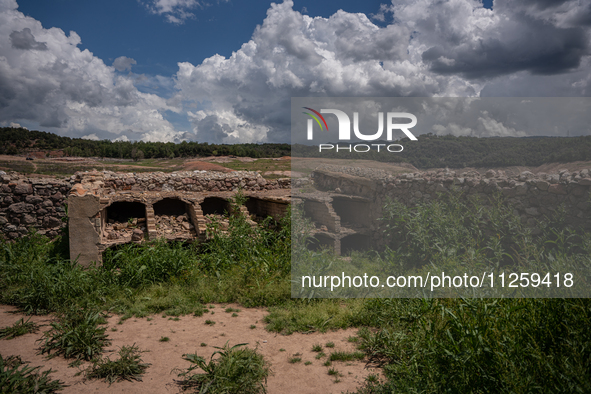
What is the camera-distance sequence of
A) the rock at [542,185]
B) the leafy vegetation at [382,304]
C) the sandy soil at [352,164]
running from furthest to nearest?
the sandy soil at [352,164] → the rock at [542,185] → the leafy vegetation at [382,304]

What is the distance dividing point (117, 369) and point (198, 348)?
0.85 meters

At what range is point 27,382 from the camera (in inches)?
107

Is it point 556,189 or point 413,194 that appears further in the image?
point 413,194

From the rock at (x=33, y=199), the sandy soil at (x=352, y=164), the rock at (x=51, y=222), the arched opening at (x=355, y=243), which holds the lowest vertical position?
the arched opening at (x=355, y=243)

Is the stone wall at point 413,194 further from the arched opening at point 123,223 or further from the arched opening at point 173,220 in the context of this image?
the arched opening at point 123,223

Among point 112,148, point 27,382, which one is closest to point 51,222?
point 27,382

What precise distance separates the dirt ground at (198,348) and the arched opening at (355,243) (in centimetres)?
501

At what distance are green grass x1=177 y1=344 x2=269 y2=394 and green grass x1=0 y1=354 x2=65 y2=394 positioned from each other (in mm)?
1051

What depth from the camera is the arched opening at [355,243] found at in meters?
9.37

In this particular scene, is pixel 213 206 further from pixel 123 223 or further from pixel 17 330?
pixel 17 330

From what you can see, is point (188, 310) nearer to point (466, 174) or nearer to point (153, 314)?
point (153, 314)

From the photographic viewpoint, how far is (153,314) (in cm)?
465

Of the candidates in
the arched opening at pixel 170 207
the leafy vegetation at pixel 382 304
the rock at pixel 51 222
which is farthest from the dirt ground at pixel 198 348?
the arched opening at pixel 170 207

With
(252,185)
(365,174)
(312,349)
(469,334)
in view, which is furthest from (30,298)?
(365,174)
